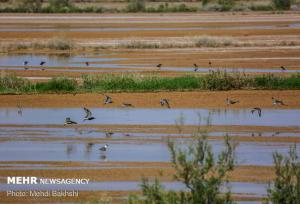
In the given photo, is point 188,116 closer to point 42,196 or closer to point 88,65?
point 42,196

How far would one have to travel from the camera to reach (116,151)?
813 inches

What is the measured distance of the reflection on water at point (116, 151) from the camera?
64.7 ft

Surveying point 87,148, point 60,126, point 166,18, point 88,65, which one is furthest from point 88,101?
point 166,18

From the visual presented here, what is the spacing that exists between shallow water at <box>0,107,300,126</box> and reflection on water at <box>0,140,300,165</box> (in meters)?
3.13

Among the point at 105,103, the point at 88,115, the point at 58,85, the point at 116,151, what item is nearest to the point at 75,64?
the point at 58,85

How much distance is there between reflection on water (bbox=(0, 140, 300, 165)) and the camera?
1973 cm

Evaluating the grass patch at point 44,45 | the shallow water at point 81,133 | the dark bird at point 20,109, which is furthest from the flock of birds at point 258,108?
the grass patch at point 44,45

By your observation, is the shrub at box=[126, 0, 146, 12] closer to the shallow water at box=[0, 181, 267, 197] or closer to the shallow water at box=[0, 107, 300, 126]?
the shallow water at box=[0, 107, 300, 126]

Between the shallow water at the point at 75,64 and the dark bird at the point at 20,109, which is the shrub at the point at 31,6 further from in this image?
the dark bird at the point at 20,109

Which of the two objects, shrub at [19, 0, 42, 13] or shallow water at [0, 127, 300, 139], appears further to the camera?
shrub at [19, 0, 42, 13]

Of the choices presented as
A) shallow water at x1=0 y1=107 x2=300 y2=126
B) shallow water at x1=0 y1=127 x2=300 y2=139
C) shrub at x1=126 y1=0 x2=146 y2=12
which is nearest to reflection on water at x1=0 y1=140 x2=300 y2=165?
shallow water at x1=0 y1=127 x2=300 y2=139

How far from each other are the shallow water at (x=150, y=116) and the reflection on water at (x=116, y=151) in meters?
3.13

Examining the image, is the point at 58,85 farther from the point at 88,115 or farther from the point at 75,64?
the point at 75,64

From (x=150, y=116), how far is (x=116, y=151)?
5.54m
